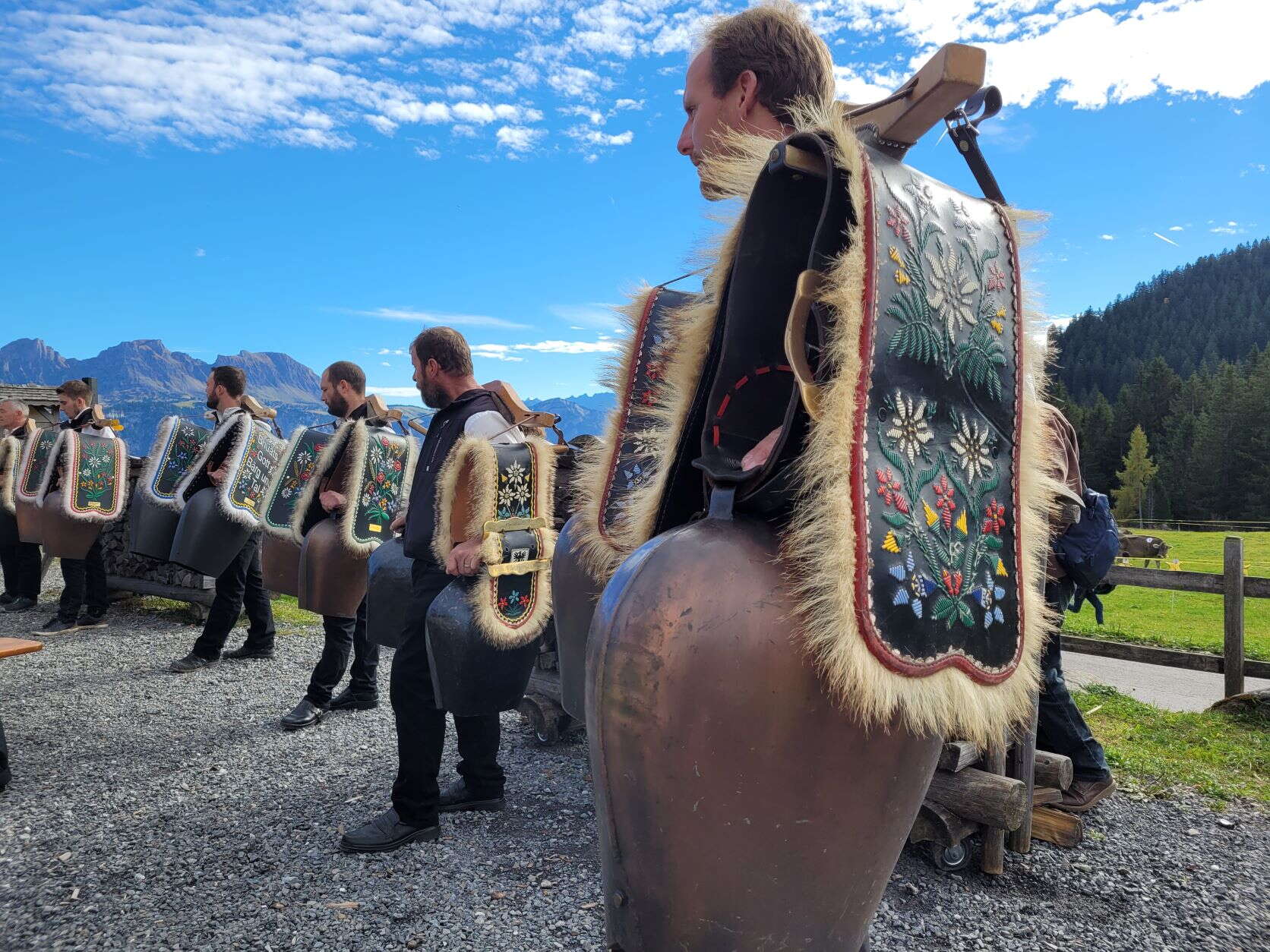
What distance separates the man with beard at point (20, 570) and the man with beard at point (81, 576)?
3.02 feet

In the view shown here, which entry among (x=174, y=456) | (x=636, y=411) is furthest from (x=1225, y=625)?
(x=174, y=456)

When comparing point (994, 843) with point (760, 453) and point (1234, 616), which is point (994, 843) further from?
point (1234, 616)

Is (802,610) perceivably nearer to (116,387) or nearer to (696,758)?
(696,758)

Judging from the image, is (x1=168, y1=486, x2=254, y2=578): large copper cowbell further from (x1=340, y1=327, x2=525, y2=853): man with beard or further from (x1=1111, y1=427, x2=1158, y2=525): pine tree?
(x1=1111, y1=427, x2=1158, y2=525): pine tree

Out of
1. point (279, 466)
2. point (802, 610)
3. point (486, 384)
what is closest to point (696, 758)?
point (802, 610)

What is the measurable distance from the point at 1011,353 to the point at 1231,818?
369 centimetres

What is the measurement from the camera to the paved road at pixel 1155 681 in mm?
6539

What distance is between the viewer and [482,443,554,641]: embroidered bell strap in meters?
3.34

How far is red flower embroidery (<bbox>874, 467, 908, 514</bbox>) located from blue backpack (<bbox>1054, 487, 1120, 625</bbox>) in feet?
8.07

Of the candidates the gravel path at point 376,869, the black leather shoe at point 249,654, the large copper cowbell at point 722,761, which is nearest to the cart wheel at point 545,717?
the gravel path at point 376,869

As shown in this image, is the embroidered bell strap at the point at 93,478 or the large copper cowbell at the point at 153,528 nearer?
the large copper cowbell at the point at 153,528

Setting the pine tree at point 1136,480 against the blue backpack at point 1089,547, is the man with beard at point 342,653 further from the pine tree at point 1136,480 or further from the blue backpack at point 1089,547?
the pine tree at point 1136,480

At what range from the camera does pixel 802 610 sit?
3.10 ft

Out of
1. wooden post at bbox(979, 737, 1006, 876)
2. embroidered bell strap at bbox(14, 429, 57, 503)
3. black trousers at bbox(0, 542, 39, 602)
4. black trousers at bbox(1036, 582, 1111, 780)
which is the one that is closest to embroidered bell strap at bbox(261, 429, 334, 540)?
embroidered bell strap at bbox(14, 429, 57, 503)
